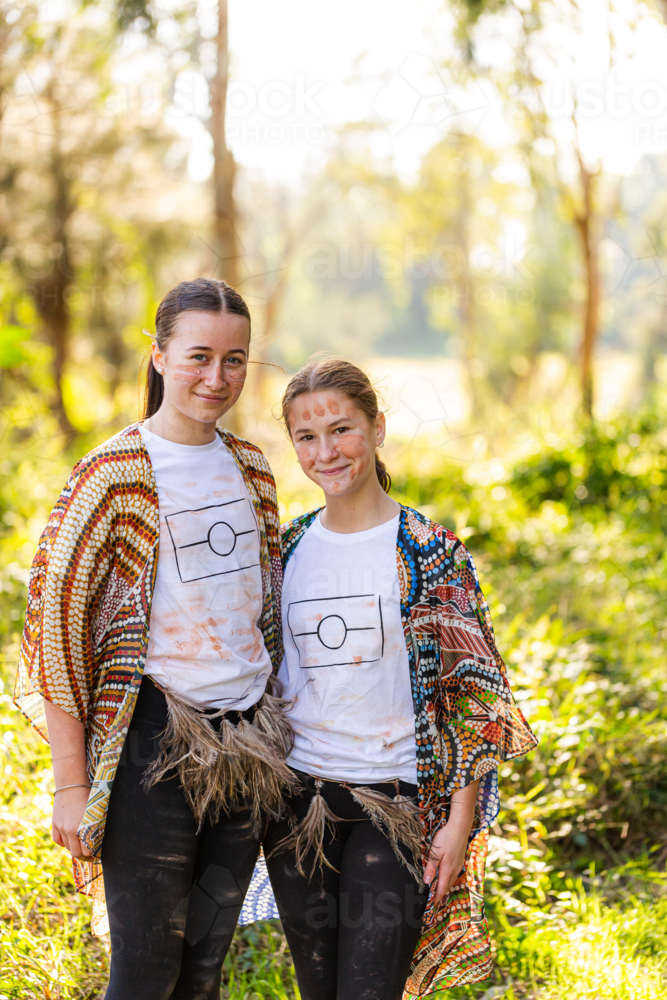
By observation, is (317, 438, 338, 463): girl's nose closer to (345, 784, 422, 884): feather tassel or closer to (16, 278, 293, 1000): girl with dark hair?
(16, 278, 293, 1000): girl with dark hair

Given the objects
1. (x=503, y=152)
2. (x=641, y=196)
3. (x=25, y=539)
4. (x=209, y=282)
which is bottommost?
(x=25, y=539)

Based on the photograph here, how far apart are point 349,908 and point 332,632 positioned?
20.8 inches

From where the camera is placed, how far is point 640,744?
10.1 feet

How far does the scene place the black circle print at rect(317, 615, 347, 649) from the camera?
1658mm

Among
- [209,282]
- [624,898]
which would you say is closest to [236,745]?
[209,282]

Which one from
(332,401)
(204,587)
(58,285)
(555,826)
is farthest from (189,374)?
(58,285)

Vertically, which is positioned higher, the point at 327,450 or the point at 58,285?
the point at 58,285

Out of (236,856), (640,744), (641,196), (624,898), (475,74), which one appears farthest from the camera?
(641,196)

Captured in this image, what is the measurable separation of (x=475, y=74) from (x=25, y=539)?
5.74 metres

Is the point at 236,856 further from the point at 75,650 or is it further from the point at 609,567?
the point at 609,567

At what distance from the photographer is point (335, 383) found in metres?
1.69

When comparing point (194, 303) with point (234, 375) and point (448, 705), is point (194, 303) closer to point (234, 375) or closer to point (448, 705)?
Result: point (234, 375)

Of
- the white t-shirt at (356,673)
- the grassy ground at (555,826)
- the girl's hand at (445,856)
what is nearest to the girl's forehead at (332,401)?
the white t-shirt at (356,673)

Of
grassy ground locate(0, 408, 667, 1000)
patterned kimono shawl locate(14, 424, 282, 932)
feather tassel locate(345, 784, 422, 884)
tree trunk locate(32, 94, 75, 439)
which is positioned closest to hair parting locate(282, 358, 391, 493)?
patterned kimono shawl locate(14, 424, 282, 932)
